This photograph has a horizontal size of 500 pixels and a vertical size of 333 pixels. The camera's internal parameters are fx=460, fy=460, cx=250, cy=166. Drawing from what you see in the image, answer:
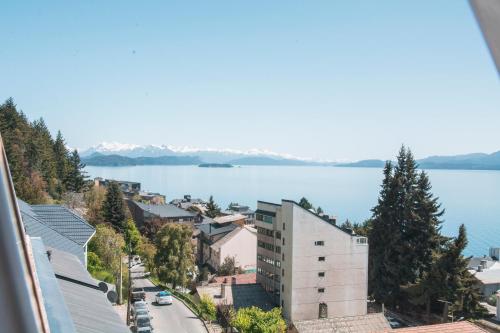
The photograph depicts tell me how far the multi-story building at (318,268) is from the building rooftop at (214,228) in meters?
9.34

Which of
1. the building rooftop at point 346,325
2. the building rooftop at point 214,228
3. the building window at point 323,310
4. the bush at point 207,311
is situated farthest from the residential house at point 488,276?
the building rooftop at point 214,228

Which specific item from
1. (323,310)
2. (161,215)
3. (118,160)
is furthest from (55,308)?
(118,160)

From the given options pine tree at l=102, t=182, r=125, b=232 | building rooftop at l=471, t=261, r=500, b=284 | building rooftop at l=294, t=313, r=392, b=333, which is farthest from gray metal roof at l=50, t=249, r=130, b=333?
building rooftop at l=471, t=261, r=500, b=284

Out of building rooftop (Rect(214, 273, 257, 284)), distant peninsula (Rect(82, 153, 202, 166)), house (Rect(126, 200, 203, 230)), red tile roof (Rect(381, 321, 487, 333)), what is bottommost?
building rooftop (Rect(214, 273, 257, 284))

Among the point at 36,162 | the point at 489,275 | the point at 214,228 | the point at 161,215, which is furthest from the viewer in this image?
the point at 161,215

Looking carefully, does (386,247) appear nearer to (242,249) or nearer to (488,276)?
(488,276)

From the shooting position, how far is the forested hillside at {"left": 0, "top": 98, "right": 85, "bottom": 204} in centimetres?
1445

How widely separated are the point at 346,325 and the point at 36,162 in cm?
1339

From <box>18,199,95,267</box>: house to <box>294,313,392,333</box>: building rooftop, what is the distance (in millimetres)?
5513

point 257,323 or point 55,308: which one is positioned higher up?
point 55,308

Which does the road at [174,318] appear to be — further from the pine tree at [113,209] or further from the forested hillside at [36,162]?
the pine tree at [113,209]

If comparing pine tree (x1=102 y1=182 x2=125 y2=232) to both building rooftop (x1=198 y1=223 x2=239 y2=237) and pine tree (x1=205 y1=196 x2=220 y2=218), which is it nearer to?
building rooftop (x1=198 y1=223 x2=239 y2=237)

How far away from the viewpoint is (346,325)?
10.9 metres

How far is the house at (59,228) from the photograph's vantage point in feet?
19.2
